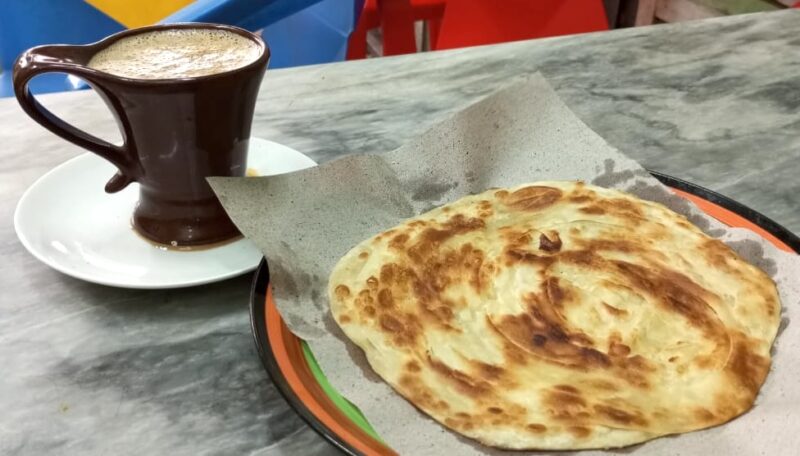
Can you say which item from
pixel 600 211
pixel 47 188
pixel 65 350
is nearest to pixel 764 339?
pixel 600 211

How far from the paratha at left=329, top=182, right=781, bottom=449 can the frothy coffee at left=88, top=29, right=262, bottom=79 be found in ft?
0.92

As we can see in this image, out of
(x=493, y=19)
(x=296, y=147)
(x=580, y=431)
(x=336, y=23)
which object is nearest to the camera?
(x=580, y=431)

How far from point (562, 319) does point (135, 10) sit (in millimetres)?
1691

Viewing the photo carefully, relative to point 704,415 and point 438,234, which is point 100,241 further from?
point 704,415

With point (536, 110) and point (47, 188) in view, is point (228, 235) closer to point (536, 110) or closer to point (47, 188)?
point (47, 188)

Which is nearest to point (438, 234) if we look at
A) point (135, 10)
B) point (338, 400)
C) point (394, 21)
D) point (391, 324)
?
point (391, 324)

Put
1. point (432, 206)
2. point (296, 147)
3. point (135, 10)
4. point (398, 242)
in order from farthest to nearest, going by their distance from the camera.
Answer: point (135, 10) < point (296, 147) < point (432, 206) < point (398, 242)

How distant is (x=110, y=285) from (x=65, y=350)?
0.26ft

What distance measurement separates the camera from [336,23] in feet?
6.94

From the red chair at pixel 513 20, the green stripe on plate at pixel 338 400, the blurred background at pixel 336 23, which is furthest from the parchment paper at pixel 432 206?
the red chair at pixel 513 20

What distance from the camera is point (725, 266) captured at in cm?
78

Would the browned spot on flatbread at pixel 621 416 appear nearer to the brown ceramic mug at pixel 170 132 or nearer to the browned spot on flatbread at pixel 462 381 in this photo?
the browned spot on flatbread at pixel 462 381

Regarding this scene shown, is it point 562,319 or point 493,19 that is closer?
point 562,319

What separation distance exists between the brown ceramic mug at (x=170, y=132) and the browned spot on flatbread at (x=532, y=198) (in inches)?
13.0
